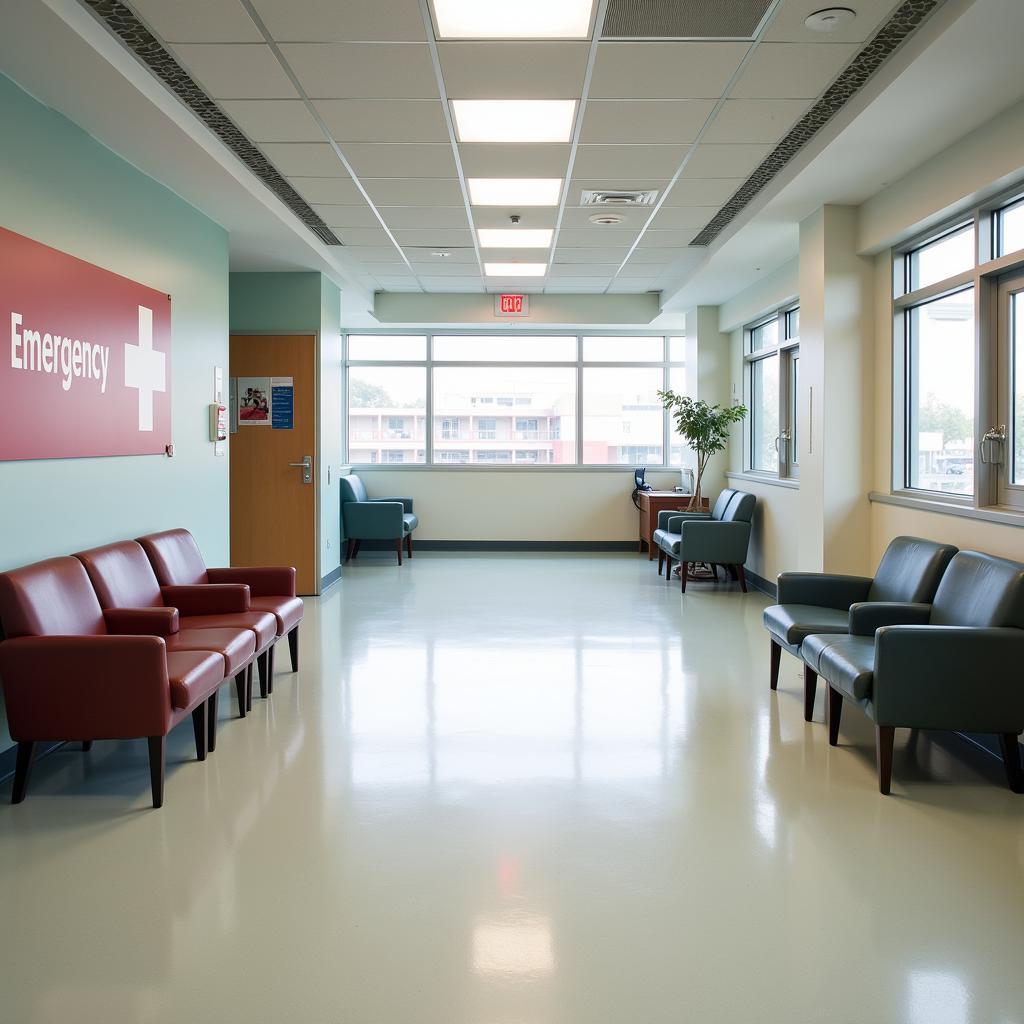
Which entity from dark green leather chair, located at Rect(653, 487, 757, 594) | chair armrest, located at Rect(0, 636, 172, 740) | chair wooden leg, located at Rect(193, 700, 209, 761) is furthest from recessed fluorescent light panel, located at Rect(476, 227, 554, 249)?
chair armrest, located at Rect(0, 636, 172, 740)

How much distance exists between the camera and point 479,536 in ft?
39.5

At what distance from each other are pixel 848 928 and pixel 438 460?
32.3 ft

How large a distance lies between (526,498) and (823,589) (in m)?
6.90

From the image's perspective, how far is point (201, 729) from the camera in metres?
4.06

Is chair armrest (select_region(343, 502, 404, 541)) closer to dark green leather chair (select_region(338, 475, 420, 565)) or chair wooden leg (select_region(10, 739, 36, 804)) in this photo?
dark green leather chair (select_region(338, 475, 420, 565))

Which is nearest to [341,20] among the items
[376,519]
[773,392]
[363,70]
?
[363,70]

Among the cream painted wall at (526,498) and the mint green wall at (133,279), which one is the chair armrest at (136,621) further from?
the cream painted wall at (526,498)

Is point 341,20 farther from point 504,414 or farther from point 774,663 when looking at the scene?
point 504,414

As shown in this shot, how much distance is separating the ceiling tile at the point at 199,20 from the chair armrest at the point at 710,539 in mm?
6051

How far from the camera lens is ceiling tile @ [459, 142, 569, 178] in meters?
5.45

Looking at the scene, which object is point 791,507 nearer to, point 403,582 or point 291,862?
point 403,582

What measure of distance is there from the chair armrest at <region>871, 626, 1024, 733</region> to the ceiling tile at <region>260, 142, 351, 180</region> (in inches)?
160

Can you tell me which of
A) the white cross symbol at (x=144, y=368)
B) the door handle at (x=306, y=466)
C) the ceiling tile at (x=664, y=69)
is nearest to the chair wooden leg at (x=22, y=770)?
the white cross symbol at (x=144, y=368)

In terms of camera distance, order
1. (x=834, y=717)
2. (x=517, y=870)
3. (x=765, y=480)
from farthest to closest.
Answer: (x=765, y=480) < (x=834, y=717) < (x=517, y=870)
